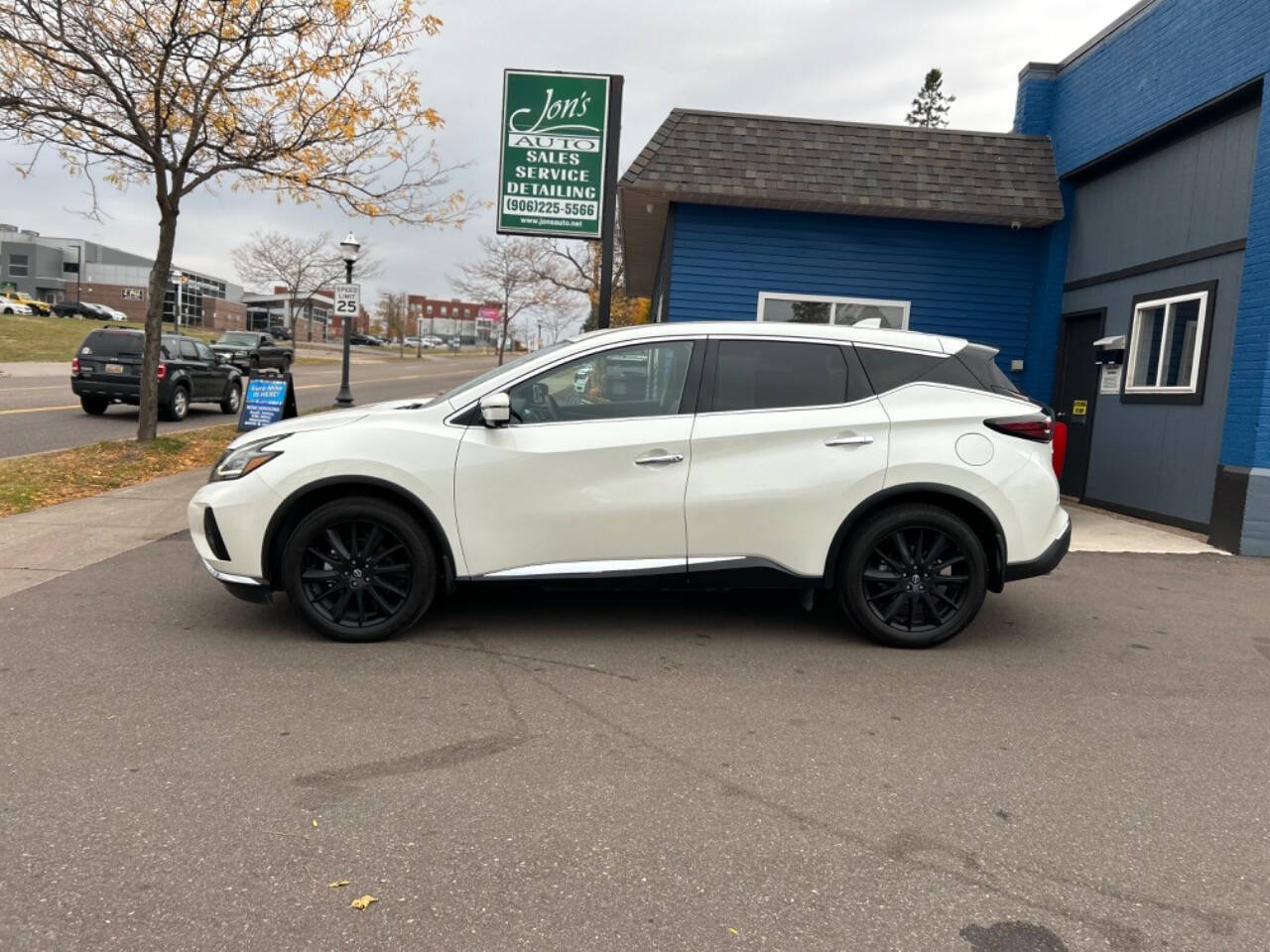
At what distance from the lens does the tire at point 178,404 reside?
1641cm

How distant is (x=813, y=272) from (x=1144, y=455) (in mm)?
4445

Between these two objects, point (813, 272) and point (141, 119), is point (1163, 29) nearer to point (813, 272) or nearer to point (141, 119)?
point (813, 272)

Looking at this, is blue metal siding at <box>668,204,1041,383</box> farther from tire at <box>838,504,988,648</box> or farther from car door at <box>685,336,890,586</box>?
tire at <box>838,504,988,648</box>

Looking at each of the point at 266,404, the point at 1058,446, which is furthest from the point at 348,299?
the point at 1058,446

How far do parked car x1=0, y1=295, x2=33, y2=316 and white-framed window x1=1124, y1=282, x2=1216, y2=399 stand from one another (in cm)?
6819

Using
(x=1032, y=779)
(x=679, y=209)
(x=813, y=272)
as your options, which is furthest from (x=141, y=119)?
(x=1032, y=779)

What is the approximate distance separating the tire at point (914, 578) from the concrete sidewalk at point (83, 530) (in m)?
5.23

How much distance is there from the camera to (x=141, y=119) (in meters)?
10.5

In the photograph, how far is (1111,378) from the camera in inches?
404

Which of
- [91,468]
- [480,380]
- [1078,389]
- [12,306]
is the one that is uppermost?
[12,306]

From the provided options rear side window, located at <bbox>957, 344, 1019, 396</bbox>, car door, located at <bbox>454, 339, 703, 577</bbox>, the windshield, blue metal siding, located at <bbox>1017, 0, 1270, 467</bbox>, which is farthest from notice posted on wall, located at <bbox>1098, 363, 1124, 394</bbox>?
the windshield

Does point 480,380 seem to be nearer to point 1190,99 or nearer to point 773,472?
point 773,472

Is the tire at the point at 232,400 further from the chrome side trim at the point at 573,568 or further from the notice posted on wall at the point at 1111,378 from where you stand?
the notice posted on wall at the point at 1111,378

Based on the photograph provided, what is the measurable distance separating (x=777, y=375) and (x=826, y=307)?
7058 mm
